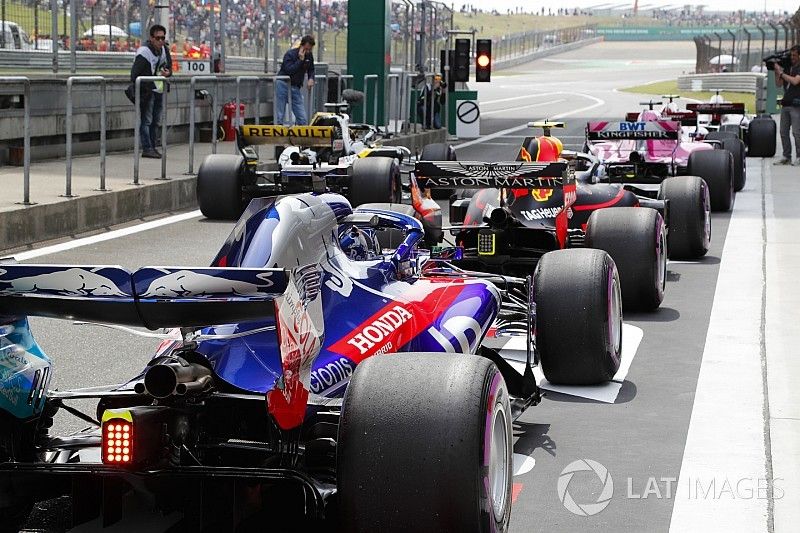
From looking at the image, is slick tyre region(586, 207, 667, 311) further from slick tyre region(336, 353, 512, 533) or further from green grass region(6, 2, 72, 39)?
green grass region(6, 2, 72, 39)

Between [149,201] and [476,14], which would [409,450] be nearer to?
[149,201]

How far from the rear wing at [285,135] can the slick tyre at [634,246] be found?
5730 mm

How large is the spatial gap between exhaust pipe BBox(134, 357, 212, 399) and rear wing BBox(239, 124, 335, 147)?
9.98 m

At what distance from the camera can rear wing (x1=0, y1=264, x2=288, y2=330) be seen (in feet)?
14.5

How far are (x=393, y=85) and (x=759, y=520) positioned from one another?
24.8m

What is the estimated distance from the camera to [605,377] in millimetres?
7445

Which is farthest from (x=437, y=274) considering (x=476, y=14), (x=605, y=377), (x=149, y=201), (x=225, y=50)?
(x=476, y=14)

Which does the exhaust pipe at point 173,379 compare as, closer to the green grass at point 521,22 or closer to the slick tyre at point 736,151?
the slick tyre at point 736,151

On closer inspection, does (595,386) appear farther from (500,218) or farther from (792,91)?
(792,91)

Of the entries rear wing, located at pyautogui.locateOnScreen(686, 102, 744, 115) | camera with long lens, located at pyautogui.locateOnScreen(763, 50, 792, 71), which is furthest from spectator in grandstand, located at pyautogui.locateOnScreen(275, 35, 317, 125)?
camera with long lens, located at pyautogui.locateOnScreen(763, 50, 792, 71)

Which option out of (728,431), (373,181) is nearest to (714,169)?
(373,181)

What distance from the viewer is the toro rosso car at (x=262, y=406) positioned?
14.2 feet

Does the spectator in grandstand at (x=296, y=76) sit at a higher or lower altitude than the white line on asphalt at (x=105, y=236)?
higher

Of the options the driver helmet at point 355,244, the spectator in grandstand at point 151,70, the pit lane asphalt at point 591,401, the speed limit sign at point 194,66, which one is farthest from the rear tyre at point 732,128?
the driver helmet at point 355,244
